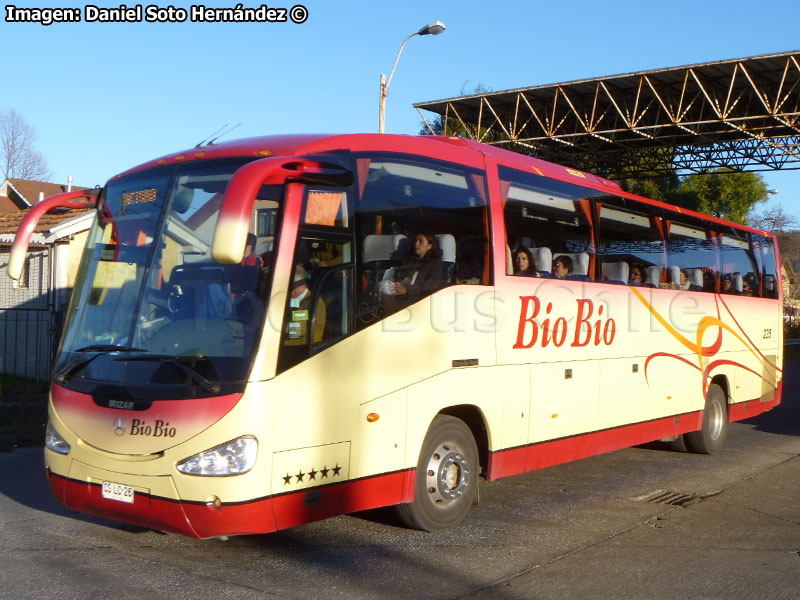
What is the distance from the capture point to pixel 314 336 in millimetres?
6031

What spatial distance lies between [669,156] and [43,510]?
27.9m

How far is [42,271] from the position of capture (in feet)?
63.4

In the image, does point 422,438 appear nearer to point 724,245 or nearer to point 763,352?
point 724,245

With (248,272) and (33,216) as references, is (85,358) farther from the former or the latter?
(248,272)

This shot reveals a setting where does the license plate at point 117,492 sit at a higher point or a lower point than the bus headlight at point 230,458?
lower

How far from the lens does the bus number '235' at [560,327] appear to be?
320 inches

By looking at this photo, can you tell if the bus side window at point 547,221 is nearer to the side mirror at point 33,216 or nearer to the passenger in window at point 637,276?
the passenger in window at point 637,276

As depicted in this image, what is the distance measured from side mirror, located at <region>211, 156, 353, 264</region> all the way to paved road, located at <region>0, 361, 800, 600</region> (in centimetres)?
226

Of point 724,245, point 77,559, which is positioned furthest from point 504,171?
point 724,245

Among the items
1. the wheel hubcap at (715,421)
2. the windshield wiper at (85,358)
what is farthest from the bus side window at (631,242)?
the windshield wiper at (85,358)

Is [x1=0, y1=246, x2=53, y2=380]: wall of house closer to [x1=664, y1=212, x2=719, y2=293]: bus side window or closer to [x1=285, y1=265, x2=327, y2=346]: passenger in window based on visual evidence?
[x1=664, y1=212, x2=719, y2=293]: bus side window

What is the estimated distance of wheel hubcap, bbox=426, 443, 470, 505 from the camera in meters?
7.06

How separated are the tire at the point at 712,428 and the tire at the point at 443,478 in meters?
5.30

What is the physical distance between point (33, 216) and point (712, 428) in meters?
9.19
